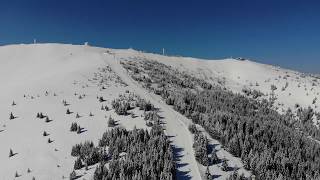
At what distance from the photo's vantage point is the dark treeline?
3216 cm

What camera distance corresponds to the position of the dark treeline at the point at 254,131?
32156 mm

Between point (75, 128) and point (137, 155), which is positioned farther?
point (75, 128)

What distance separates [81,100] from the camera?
1815 inches

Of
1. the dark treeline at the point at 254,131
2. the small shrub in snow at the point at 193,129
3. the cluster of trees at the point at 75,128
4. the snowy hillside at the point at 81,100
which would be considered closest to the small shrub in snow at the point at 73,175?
the snowy hillside at the point at 81,100

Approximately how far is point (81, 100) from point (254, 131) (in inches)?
840

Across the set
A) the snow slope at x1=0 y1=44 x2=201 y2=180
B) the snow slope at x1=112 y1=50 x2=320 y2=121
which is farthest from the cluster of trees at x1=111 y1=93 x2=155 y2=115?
the snow slope at x1=112 y1=50 x2=320 y2=121

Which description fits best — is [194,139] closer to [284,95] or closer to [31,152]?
[31,152]

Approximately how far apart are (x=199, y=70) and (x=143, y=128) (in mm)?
53358

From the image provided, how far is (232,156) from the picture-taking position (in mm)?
33438

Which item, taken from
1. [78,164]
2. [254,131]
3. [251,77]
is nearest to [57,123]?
[78,164]

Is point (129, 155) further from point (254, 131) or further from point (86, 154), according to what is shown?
point (254, 131)

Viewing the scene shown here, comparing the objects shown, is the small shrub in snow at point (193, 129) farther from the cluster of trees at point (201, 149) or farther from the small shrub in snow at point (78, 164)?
the small shrub in snow at point (78, 164)

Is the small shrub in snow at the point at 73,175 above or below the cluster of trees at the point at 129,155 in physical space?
below

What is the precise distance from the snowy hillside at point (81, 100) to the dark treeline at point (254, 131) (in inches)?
50.7
